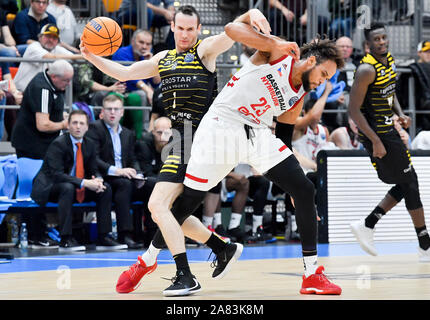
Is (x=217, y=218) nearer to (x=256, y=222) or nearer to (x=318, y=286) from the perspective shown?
(x=256, y=222)

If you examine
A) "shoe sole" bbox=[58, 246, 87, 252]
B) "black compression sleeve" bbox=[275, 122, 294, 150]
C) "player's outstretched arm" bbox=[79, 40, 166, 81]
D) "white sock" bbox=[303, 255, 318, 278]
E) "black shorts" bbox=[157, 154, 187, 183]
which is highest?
"player's outstretched arm" bbox=[79, 40, 166, 81]

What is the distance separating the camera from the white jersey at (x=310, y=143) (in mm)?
12836

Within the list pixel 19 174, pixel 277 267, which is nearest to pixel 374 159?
pixel 277 267

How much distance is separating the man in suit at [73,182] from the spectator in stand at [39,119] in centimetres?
41

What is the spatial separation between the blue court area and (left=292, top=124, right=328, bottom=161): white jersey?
1.73m

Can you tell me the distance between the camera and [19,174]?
11.2m

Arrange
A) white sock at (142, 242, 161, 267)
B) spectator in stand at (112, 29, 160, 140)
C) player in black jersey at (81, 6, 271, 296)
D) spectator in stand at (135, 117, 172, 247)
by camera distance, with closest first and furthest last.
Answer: player in black jersey at (81, 6, 271, 296) → white sock at (142, 242, 161, 267) → spectator in stand at (135, 117, 172, 247) → spectator in stand at (112, 29, 160, 140)

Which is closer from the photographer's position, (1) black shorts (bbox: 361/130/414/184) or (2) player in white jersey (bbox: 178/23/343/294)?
(2) player in white jersey (bbox: 178/23/343/294)

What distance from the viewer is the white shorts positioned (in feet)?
20.0

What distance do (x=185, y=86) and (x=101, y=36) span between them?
79cm

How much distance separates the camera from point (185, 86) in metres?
6.51

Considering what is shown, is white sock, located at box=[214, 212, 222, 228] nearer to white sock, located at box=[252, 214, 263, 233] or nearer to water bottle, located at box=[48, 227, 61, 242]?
white sock, located at box=[252, 214, 263, 233]

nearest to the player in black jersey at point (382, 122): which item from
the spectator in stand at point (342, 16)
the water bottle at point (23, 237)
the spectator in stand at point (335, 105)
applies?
the spectator in stand at point (335, 105)

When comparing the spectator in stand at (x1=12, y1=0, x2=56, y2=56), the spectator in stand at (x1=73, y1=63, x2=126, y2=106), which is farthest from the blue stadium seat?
the spectator in stand at (x1=12, y1=0, x2=56, y2=56)
